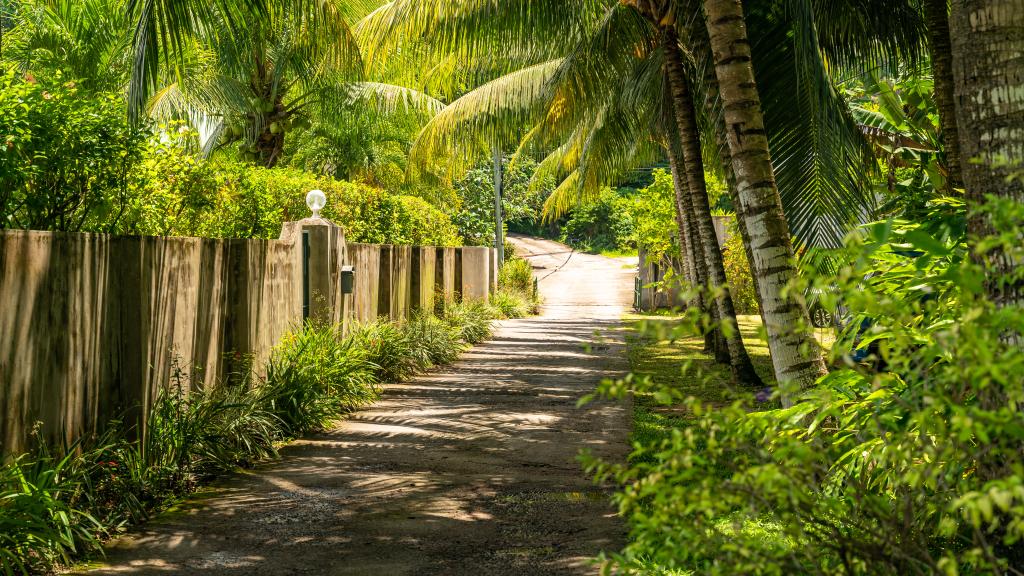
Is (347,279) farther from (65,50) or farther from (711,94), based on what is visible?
(65,50)

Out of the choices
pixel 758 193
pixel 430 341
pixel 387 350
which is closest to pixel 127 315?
pixel 758 193

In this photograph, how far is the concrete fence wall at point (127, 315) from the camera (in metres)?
4.86

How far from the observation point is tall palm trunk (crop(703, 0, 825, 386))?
18.4ft

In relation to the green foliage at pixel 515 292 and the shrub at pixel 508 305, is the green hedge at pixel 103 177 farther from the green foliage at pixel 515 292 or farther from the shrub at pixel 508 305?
the green foliage at pixel 515 292

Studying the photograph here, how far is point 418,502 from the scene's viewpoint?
5.84 m

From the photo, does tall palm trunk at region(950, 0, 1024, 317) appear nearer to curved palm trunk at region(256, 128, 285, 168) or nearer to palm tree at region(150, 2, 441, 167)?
palm tree at region(150, 2, 441, 167)

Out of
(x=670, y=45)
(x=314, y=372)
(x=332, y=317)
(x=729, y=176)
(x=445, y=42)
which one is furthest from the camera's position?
(x=445, y=42)

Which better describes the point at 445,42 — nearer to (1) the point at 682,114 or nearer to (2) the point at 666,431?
(1) the point at 682,114

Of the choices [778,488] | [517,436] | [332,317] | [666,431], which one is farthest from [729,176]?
[778,488]

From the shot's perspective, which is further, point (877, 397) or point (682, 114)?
point (682, 114)

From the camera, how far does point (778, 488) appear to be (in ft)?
7.66

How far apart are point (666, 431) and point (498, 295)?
16.2 m

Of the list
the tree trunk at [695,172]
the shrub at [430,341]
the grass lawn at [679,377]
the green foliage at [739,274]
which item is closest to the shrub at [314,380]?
the shrub at [430,341]

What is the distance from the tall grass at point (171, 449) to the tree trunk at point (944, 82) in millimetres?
5383
